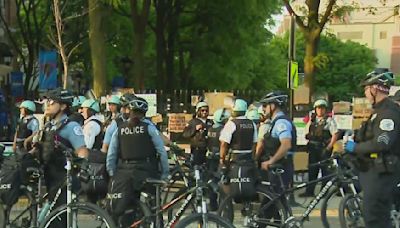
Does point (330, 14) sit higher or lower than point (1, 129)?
higher

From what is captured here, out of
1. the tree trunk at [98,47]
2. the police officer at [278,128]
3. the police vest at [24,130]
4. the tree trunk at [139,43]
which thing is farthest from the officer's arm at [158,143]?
the tree trunk at [139,43]

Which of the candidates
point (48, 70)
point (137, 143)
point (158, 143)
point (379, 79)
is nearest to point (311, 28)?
point (48, 70)

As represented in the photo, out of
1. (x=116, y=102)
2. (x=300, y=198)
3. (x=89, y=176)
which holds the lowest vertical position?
(x=300, y=198)

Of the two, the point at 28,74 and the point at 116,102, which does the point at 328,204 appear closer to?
the point at 116,102

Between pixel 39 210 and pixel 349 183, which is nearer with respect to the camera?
pixel 39 210

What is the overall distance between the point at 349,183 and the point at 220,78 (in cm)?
2217

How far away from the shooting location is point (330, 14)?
21031 millimetres

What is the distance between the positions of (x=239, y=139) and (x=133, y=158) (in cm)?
221

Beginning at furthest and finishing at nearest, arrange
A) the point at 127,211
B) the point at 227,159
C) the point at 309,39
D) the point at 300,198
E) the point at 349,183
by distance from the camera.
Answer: the point at 309,39 < the point at 300,198 < the point at 227,159 < the point at 349,183 < the point at 127,211

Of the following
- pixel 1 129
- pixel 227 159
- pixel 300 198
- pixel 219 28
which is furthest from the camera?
pixel 219 28

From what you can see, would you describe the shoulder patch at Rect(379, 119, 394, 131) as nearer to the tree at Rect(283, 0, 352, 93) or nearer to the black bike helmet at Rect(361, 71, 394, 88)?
the black bike helmet at Rect(361, 71, 394, 88)

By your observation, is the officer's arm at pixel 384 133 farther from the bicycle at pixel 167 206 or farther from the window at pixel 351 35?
the window at pixel 351 35

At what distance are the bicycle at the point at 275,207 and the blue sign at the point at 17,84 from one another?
72.4 ft

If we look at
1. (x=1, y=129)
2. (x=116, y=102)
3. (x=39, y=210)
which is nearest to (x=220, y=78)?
(x=1, y=129)
